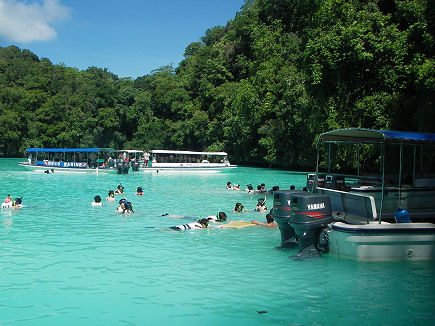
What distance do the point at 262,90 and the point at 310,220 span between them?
40654mm

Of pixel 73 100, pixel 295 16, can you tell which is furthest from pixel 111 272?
pixel 73 100

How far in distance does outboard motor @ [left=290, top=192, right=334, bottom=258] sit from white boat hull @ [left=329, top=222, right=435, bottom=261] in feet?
1.40

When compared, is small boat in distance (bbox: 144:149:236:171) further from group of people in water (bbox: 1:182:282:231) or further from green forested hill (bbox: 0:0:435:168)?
group of people in water (bbox: 1:182:282:231)

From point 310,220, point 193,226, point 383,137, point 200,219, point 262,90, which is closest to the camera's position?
point 310,220

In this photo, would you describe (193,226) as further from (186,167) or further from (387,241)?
(186,167)

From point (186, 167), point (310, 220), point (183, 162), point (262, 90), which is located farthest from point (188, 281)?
point (262, 90)

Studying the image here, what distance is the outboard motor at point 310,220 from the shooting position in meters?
10.6

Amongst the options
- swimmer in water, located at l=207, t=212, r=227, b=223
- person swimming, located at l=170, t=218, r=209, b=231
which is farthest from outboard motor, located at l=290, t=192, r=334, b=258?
swimmer in water, located at l=207, t=212, r=227, b=223

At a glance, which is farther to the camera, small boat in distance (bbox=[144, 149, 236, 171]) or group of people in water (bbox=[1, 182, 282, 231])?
small boat in distance (bbox=[144, 149, 236, 171])

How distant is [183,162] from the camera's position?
168ft

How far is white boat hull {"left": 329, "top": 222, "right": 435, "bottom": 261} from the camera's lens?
33.8 ft

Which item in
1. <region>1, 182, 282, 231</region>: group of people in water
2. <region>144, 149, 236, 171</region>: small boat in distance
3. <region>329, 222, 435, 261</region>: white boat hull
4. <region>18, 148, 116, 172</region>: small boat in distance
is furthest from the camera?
<region>144, 149, 236, 171</region>: small boat in distance

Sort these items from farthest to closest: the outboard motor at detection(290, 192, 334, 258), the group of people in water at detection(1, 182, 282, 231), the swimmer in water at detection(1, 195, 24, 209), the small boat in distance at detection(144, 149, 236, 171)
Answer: the small boat in distance at detection(144, 149, 236, 171) < the swimmer in water at detection(1, 195, 24, 209) < the group of people in water at detection(1, 182, 282, 231) < the outboard motor at detection(290, 192, 334, 258)

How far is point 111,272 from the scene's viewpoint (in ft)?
33.3
